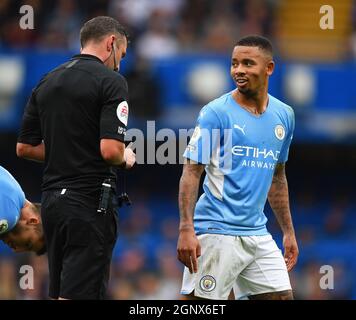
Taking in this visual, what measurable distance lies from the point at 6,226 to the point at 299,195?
11.6m

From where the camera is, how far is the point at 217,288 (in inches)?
285

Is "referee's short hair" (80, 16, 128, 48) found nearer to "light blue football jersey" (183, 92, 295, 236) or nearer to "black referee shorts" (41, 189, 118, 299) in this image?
"light blue football jersey" (183, 92, 295, 236)

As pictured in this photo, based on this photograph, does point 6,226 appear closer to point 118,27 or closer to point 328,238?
point 118,27

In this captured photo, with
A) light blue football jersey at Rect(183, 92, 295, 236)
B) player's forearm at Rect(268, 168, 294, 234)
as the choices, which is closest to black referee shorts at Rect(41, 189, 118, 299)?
light blue football jersey at Rect(183, 92, 295, 236)

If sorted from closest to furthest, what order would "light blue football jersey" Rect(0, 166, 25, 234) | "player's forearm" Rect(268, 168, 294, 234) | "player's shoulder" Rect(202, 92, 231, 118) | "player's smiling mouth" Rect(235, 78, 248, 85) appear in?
1. "light blue football jersey" Rect(0, 166, 25, 234)
2. "player's shoulder" Rect(202, 92, 231, 118)
3. "player's smiling mouth" Rect(235, 78, 248, 85)
4. "player's forearm" Rect(268, 168, 294, 234)

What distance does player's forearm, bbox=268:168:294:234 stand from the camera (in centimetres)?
779

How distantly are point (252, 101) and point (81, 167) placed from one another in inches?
56.0

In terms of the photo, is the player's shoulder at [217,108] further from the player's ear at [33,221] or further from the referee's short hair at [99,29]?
the player's ear at [33,221]

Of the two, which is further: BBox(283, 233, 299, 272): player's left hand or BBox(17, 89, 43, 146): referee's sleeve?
BBox(283, 233, 299, 272): player's left hand

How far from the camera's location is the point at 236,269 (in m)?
7.32

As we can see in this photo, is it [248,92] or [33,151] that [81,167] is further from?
[248,92]

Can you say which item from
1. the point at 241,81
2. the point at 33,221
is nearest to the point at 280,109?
the point at 241,81

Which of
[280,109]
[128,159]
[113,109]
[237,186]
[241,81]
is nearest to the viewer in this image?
[113,109]

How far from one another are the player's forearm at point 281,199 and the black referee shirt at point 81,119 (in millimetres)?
1416
